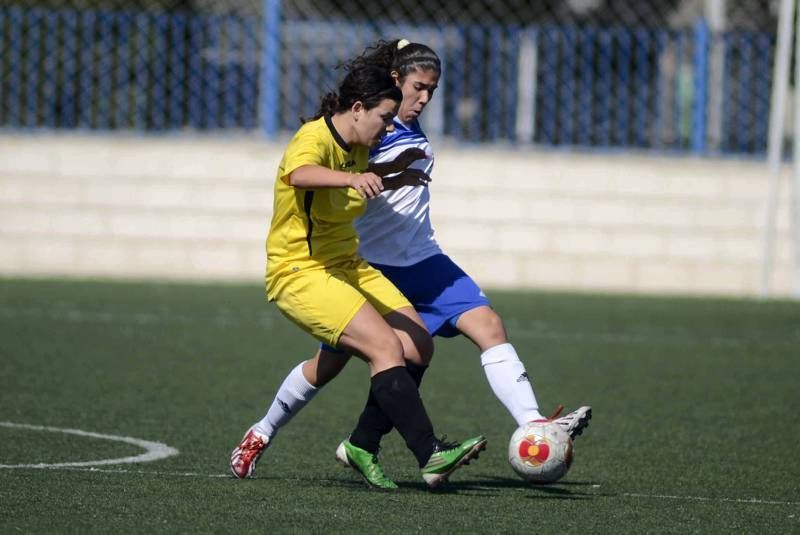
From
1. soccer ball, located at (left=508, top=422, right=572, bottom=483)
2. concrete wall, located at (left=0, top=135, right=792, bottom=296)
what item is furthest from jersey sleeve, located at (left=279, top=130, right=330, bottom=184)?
concrete wall, located at (left=0, top=135, right=792, bottom=296)

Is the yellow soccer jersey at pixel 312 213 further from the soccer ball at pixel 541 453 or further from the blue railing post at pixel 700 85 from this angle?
the blue railing post at pixel 700 85

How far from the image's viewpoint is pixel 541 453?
19.0 ft

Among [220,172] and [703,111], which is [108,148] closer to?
[220,172]

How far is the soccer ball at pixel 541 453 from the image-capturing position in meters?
5.79

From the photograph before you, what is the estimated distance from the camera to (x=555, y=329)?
1243 centimetres

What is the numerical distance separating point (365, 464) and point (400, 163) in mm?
1195

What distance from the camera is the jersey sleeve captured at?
18.6 feet

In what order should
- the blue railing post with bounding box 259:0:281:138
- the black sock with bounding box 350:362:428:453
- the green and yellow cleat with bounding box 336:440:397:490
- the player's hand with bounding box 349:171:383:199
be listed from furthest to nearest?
the blue railing post with bounding box 259:0:281:138
the black sock with bounding box 350:362:428:453
the green and yellow cleat with bounding box 336:440:397:490
the player's hand with bounding box 349:171:383:199

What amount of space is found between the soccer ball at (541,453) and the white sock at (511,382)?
0.22m

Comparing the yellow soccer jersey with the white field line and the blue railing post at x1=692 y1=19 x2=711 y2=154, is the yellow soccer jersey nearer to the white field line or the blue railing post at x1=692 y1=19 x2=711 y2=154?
the white field line

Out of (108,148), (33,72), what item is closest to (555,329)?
(108,148)

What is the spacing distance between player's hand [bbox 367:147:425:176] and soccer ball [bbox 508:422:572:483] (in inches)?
43.7

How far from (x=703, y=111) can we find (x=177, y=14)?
543cm

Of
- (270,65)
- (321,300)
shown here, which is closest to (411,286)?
(321,300)
